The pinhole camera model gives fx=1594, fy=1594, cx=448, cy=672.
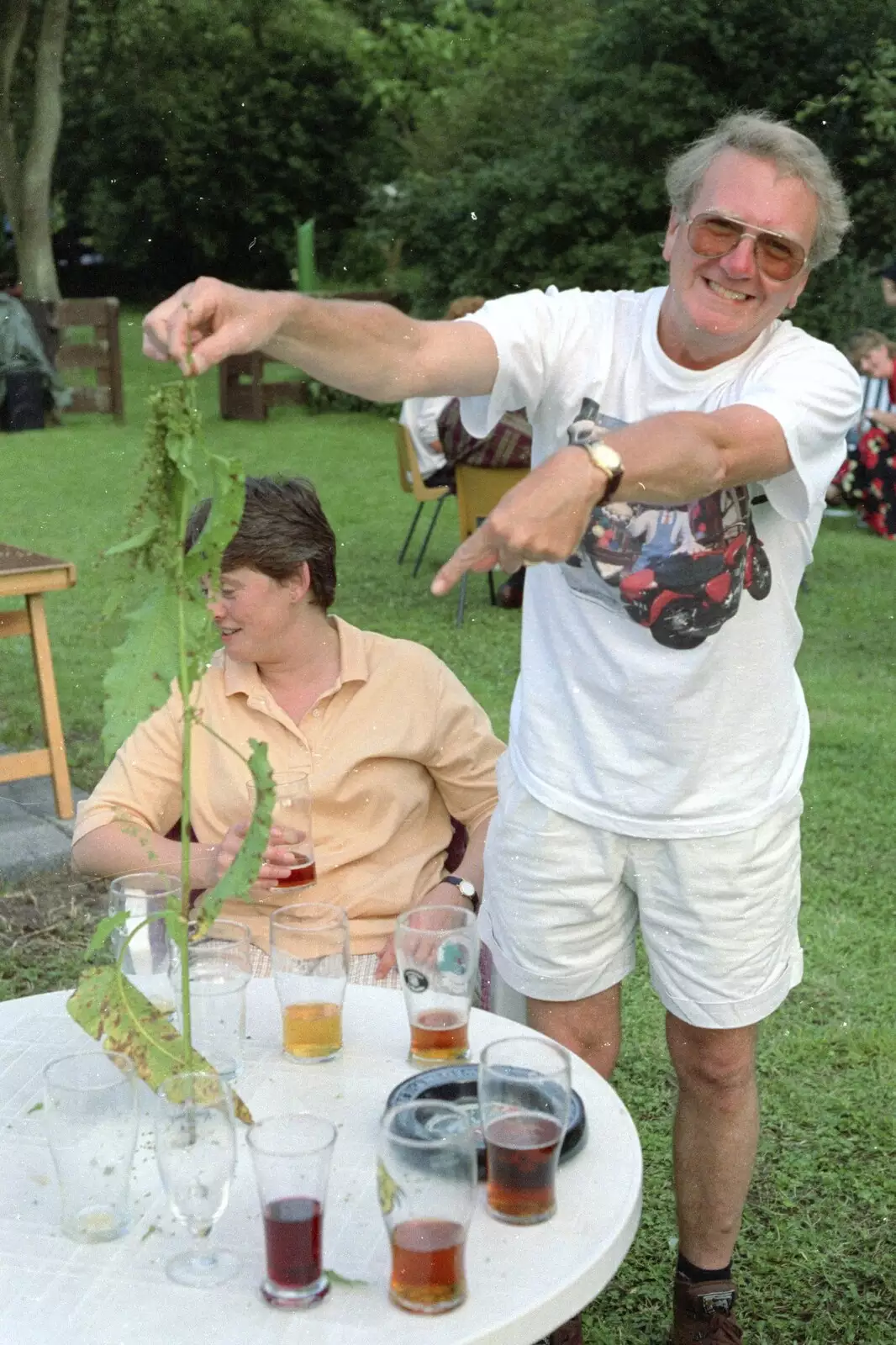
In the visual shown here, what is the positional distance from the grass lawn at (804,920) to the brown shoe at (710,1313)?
174 millimetres

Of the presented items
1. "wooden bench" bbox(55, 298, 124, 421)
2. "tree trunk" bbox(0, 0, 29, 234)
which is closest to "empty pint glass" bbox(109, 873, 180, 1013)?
"wooden bench" bbox(55, 298, 124, 421)

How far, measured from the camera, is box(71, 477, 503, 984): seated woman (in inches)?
104

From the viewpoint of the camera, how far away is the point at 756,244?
2.06 metres

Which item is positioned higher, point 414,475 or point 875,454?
point 414,475

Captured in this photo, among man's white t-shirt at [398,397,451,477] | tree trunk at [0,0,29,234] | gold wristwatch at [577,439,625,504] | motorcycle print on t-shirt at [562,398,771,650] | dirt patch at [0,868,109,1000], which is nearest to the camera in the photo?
gold wristwatch at [577,439,625,504]

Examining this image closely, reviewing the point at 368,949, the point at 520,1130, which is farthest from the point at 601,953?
the point at 520,1130

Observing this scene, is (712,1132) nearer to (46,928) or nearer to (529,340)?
(529,340)

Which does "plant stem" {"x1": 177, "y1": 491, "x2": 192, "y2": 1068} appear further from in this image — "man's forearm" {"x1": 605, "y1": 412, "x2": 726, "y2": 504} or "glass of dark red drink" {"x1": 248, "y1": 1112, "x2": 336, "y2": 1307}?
"man's forearm" {"x1": 605, "y1": 412, "x2": 726, "y2": 504}

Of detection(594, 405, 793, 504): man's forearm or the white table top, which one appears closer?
the white table top

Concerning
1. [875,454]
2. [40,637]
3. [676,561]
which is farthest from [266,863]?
[875,454]

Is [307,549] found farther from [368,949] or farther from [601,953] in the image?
[601,953]

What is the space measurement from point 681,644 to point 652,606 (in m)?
0.07

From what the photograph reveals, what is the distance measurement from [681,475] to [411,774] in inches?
45.4

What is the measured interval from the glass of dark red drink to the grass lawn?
16.1 inches
